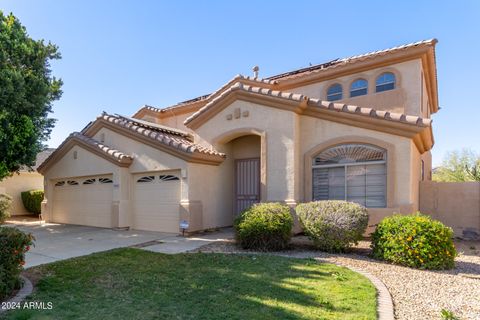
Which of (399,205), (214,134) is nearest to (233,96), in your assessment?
(214,134)

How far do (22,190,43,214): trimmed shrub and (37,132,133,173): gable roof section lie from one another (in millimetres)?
4959

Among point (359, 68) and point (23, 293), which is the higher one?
point (359, 68)

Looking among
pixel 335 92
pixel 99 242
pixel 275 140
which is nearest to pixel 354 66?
pixel 335 92

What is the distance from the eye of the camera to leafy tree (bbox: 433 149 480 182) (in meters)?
28.0

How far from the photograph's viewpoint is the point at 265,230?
944cm

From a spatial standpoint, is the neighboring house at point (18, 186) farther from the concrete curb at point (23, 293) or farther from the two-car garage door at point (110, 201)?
the concrete curb at point (23, 293)

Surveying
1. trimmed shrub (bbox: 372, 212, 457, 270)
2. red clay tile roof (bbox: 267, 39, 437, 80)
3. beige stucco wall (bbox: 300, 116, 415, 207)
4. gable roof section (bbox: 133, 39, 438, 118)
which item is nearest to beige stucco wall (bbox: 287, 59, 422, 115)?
gable roof section (bbox: 133, 39, 438, 118)

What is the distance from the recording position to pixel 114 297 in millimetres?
5500

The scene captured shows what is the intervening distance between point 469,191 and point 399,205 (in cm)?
436

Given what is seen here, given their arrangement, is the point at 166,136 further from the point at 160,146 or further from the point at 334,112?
the point at 334,112

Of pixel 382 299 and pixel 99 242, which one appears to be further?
pixel 99 242

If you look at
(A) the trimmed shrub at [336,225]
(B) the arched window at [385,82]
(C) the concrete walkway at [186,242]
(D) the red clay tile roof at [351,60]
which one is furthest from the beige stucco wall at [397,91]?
(C) the concrete walkway at [186,242]

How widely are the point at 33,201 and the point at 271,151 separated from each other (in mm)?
19434

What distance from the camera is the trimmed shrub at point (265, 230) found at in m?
9.47
